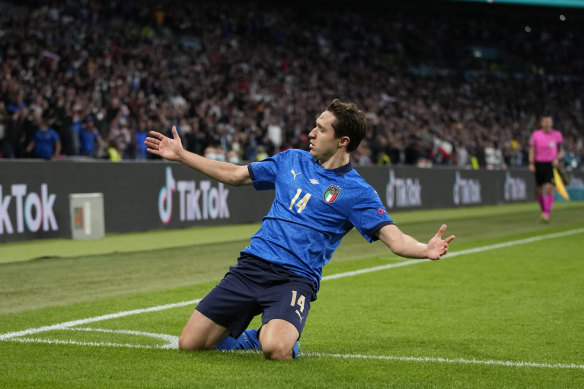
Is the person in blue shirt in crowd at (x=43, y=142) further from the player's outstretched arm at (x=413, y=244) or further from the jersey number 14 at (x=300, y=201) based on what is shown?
the player's outstretched arm at (x=413, y=244)

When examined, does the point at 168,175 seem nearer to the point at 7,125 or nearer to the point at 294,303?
the point at 7,125

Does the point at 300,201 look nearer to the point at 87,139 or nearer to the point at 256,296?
the point at 256,296

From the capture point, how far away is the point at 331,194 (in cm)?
587

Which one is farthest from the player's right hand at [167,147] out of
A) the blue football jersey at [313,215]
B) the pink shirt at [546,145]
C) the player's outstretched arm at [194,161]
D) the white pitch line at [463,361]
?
the pink shirt at [546,145]

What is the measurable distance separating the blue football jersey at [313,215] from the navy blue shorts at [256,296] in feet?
0.26

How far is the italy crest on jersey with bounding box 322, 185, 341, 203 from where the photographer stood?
5.86 m

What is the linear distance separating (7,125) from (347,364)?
47.7ft

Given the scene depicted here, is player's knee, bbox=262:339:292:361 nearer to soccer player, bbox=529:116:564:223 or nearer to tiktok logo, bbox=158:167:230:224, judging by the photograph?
tiktok logo, bbox=158:167:230:224

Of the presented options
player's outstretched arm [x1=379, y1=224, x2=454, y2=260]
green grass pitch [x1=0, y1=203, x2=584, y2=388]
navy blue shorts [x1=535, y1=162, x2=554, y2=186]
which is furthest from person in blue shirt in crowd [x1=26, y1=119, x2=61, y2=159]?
player's outstretched arm [x1=379, y1=224, x2=454, y2=260]

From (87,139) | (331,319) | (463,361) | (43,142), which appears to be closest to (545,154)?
(87,139)

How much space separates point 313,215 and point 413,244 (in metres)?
0.74

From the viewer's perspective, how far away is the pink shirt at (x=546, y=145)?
19.7 m

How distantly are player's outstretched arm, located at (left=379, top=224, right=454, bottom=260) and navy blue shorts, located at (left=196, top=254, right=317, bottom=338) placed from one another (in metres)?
0.65

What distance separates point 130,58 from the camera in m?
28.4
